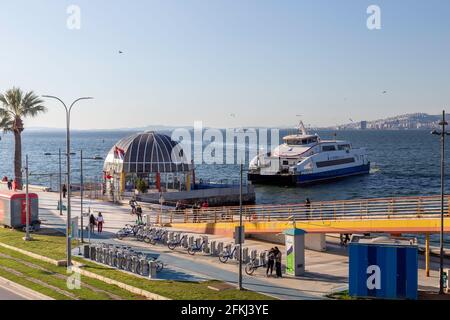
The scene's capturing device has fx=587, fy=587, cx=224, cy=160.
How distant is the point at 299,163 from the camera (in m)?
91.7

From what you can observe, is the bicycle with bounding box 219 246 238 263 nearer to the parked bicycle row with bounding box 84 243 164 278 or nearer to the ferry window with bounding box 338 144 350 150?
the parked bicycle row with bounding box 84 243 164 278

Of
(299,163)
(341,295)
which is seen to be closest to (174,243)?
(341,295)

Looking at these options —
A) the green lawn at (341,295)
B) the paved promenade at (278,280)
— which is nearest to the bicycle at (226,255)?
the paved promenade at (278,280)

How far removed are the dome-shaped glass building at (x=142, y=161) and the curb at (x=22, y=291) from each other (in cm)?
3517

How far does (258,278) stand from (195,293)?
407 cm

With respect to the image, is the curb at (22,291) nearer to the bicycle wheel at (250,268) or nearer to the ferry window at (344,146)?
the bicycle wheel at (250,268)

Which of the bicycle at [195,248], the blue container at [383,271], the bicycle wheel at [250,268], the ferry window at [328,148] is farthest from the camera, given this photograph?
the ferry window at [328,148]

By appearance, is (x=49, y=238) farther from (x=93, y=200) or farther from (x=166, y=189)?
(x=166, y=189)

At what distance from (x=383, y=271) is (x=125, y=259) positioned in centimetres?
1067

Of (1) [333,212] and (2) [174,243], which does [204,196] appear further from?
(2) [174,243]

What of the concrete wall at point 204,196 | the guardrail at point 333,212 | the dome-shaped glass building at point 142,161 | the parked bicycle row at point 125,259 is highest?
the dome-shaped glass building at point 142,161

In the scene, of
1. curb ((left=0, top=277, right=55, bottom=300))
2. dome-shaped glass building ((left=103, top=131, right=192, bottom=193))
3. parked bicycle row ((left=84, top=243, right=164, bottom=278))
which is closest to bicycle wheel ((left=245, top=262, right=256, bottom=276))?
parked bicycle row ((left=84, top=243, right=164, bottom=278))

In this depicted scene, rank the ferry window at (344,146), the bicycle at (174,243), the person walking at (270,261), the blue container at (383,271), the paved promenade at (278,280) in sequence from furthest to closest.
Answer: the ferry window at (344,146), the bicycle at (174,243), the person walking at (270,261), the paved promenade at (278,280), the blue container at (383,271)

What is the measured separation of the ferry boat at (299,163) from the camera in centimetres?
9100
